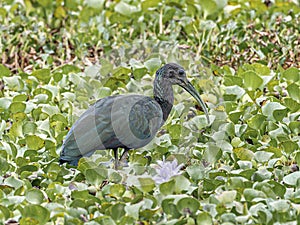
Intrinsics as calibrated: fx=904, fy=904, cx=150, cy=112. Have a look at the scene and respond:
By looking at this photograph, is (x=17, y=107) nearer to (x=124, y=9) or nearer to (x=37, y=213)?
(x=37, y=213)

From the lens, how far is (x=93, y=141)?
218 inches

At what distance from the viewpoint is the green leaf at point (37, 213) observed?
475 centimetres

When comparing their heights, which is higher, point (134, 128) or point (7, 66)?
point (134, 128)

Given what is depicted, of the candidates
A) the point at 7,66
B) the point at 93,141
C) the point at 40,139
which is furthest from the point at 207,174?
the point at 7,66

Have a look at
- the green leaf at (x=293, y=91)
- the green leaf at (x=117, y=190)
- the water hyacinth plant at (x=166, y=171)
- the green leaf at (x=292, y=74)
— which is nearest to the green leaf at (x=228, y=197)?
the water hyacinth plant at (x=166, y=171)

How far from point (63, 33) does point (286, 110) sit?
3069 millimetres

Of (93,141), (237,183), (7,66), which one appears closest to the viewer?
(237,183)

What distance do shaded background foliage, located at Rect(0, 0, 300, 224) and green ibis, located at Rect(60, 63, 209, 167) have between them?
0.11 metres

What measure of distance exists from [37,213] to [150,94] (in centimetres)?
216

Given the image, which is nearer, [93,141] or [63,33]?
[93,141]

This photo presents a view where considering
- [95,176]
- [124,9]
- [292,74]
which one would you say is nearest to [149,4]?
[124,9]

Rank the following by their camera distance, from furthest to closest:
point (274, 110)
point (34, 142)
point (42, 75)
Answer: point (42, 75), point (274, 110), point (34, 142)

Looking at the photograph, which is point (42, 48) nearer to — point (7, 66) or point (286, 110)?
point (7, 66)

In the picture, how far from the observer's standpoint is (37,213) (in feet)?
15.6
